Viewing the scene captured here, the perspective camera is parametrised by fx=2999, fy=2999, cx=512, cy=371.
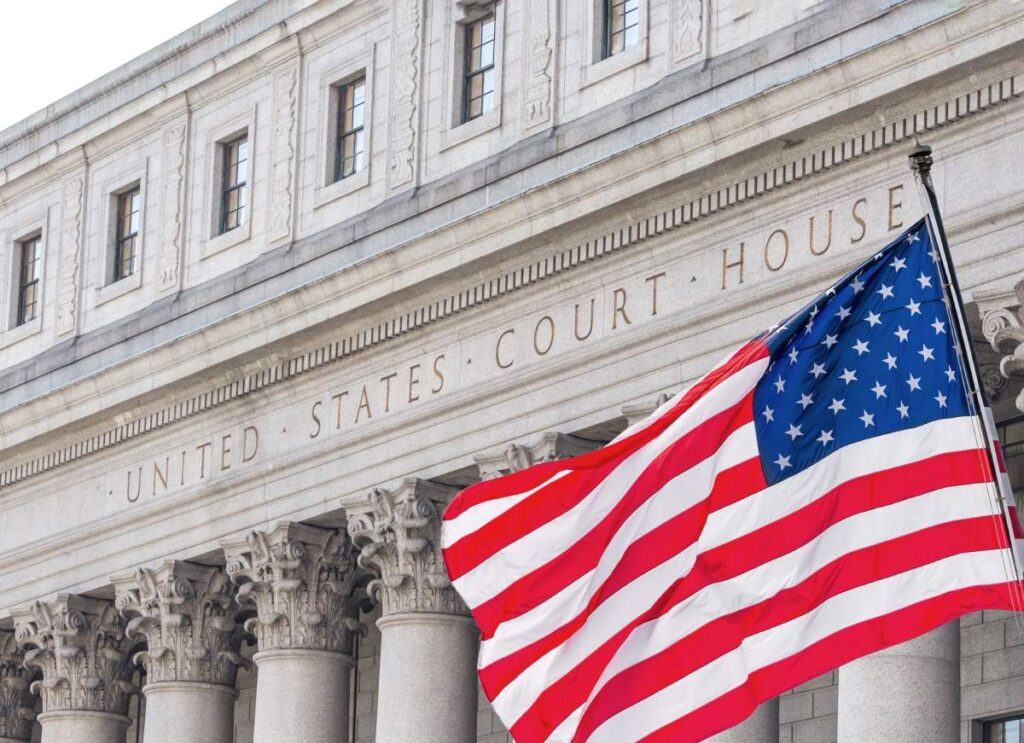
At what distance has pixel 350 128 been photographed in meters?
52.2

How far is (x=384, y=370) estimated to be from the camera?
48594 millimetres

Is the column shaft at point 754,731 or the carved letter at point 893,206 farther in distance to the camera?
the column shaft at point 754,731

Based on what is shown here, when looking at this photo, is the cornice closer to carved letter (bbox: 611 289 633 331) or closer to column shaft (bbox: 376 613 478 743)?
carved letter (bbox: 611 289 633 331)

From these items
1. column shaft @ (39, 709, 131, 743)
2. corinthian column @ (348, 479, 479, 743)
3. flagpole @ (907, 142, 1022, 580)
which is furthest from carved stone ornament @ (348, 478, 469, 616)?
flagpole @ (907, 142, 1022, 580)

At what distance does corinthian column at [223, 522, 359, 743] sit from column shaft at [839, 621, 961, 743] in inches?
542

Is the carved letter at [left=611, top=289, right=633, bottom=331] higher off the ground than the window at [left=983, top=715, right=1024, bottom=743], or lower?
higher

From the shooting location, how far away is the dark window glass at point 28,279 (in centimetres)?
6062

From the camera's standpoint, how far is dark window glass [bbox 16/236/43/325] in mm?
60625

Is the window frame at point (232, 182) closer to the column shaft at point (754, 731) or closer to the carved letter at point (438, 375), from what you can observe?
the carved letter at point (438, 375)

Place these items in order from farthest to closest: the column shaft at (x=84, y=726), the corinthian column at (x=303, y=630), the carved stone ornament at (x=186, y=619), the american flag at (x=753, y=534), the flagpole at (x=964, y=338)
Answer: the column shaft at (x=84, y=726) < the carved stone ornament at (x=186, y=619) < the corinthian column at (x=303, y=630) < the american flag at (x=753, y=534) < the flagpole at (x=964, y=338)

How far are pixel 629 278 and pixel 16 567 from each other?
18814 millimetres

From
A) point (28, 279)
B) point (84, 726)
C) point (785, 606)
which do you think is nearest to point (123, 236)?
point (28, 279)

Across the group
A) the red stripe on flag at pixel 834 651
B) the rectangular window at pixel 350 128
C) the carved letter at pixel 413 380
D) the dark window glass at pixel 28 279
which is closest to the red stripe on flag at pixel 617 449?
the red stripe on flag at pixel 834 651

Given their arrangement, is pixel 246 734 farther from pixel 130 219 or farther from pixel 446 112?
pixel 446 112
